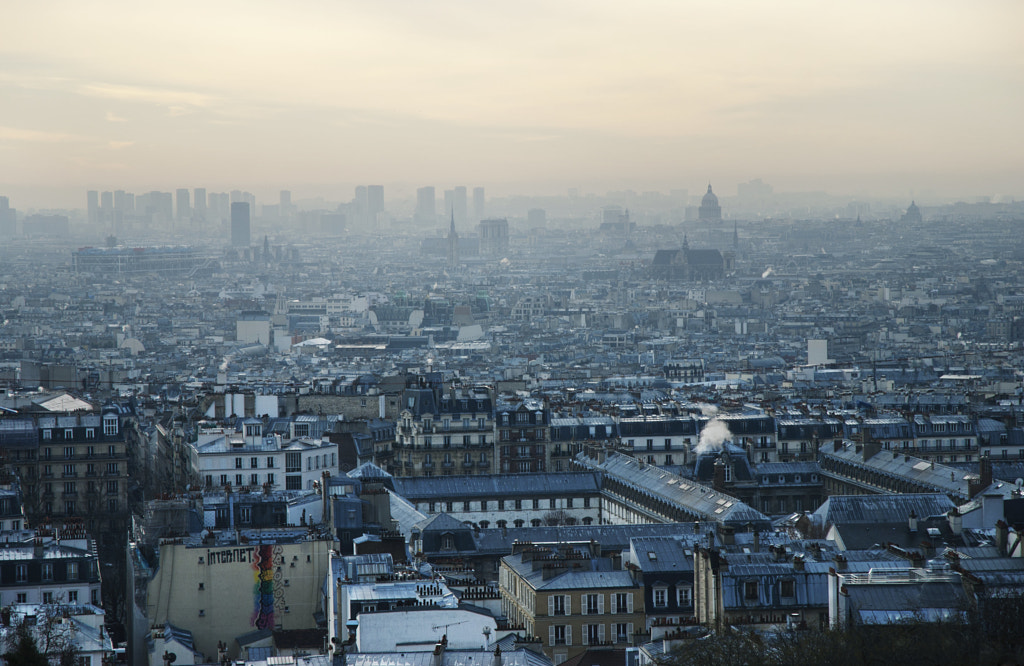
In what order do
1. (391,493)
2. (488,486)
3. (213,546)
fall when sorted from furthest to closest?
(488,486)
(391,493)
(213,546)

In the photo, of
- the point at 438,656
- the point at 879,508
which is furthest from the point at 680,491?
the point at 438,656

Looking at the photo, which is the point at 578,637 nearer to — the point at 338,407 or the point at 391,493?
the point at 391,493

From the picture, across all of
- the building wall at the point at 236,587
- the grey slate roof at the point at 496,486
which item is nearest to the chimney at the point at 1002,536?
the building wall at the point at 236,587

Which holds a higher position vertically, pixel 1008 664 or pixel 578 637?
pixel 1008 664

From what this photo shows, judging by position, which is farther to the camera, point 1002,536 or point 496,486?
point 496,486

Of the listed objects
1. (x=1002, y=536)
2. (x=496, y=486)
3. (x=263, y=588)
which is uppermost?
(x=1002, y=536)

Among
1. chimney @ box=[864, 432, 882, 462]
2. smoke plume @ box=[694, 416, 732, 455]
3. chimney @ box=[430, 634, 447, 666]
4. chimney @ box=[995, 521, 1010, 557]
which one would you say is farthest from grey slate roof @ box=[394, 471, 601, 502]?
chimney @ box=[430, 634, 447, 666]

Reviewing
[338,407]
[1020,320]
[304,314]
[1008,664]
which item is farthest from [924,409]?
[304,314]

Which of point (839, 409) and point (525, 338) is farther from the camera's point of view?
point (525, 338)

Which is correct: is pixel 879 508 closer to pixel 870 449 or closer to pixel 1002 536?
pixel 1002 536

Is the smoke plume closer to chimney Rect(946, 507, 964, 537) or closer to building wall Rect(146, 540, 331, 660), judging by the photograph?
chimney Rect(946, 507, 964, 537)
